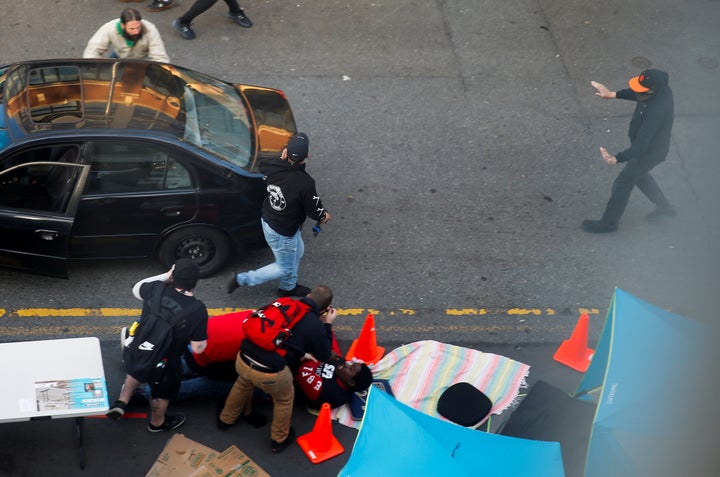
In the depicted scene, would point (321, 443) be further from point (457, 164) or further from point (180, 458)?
point (457, 164)

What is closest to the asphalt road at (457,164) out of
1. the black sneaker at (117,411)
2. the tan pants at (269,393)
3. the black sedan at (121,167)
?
the tan pants at (269,393)

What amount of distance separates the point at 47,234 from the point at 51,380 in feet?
5.42

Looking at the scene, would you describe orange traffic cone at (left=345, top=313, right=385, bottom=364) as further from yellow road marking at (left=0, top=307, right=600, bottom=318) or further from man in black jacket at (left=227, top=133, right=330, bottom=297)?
man in black jacket at (left=227, top=133, right=330, bottom=297)

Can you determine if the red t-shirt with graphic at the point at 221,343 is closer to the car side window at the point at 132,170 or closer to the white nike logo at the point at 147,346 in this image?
the white nike logo at the point at 147,346

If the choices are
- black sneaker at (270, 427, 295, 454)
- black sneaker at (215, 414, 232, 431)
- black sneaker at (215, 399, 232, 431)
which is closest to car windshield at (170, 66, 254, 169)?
black sneaker at (215, 399, 232, 431)

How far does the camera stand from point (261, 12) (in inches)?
469

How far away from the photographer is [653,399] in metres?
5.96

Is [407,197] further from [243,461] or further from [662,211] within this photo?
[243,461]

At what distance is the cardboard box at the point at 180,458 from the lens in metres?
6.69

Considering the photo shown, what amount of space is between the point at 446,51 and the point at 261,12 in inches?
102

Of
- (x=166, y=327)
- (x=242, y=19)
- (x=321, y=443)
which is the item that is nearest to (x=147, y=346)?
(x=166, y=327)

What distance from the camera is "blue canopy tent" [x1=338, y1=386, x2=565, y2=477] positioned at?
5.52 meters

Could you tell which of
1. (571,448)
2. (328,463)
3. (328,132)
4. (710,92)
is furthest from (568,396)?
(710,92)

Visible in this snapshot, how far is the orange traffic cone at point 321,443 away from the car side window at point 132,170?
2.49m
